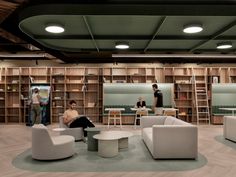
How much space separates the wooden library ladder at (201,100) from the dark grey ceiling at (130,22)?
3839 millimetres

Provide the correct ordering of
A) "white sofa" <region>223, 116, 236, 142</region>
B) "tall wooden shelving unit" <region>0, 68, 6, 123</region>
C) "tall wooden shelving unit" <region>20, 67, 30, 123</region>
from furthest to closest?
"tall wooden shelving unit" <region>0, 68, 6, 123</region> → "tall wooden shelving unit" <region>20, 67, 30, 123</region> → "white sofa" <region>223, 116, 236, 142</region>

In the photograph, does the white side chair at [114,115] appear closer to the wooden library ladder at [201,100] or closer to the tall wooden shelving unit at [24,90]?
the wooden library ladder at [201,100]

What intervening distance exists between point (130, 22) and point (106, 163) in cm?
276

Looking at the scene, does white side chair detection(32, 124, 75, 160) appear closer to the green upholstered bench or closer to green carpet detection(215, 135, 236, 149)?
green carpet detection(215, 135, 236, 149)

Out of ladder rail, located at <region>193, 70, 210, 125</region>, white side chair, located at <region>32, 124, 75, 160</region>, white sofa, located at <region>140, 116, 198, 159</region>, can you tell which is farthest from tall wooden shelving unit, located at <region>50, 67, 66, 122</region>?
white sofa, located at <region>140, 116, 198, 159</region>

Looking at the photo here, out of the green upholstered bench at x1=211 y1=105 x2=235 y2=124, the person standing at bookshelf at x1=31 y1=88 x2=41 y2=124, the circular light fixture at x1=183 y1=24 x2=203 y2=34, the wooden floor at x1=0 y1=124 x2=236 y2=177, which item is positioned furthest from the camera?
the green upholstered bench at x1=211 y1=105 x2=235 y2=124

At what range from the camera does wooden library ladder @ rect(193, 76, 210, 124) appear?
10.8 metres

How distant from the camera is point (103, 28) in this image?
4922 millimetres

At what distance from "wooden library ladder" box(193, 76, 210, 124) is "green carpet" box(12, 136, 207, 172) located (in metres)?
5.94

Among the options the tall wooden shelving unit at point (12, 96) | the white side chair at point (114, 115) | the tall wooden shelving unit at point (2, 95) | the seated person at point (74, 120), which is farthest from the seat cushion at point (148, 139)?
the tall wooden shelving unit at point (2, 95)

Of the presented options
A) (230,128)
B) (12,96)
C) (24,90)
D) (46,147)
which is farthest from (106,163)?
(12,96)

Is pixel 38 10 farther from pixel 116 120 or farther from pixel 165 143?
pixel 116 120

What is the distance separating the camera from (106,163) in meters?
4.62

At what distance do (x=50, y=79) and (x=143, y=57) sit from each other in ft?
14.6
